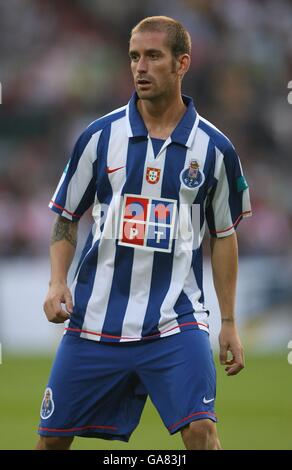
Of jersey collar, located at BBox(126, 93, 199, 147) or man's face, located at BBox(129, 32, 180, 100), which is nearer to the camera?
man's face, located at BBox(129, 32, 180, 100)

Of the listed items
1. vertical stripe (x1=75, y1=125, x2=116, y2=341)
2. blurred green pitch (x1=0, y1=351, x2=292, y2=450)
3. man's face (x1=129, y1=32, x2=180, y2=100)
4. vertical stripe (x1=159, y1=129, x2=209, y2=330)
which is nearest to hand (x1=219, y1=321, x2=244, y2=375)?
vertical stripe (x1=159, y1=129, x2=209, y2=330)

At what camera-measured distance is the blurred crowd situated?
47.8 feet

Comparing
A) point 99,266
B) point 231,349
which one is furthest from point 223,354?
point 99,266

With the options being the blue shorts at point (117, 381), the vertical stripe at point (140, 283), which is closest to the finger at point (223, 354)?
the blue shorts at point (117, 381)

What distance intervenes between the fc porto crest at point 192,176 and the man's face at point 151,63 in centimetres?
36

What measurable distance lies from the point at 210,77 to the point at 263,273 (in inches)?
151

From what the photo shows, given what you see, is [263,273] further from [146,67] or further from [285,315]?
[146,67]

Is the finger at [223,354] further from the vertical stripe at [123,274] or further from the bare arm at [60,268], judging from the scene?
the bare arm at [60,268]

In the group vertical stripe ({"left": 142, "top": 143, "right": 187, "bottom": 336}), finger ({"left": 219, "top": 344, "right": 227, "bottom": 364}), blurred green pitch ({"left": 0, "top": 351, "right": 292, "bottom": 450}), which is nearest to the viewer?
vertical stripe ({"left": 142, "top": 143, "right": 187, "bottom": 336})

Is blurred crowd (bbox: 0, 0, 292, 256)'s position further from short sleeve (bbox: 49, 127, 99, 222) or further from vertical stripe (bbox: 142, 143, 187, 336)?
vertical stripe (bbox: 142, 143, 187, 336)

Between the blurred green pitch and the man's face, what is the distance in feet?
10.3

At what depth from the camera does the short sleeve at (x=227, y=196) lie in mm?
4895

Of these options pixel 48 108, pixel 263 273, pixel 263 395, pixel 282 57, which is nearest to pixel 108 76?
pixel 48 108

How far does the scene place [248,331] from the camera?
1285 centimetres
